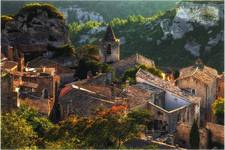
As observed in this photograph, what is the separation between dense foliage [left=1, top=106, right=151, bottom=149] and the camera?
2605 cm

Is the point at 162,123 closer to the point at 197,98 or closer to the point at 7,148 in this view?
the point at 197,98

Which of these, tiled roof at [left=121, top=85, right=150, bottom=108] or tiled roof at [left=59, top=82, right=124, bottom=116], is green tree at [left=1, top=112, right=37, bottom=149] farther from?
tiled roof at [left=121, top=85, right=150, bottom=108]

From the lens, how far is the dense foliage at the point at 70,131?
1025 inches

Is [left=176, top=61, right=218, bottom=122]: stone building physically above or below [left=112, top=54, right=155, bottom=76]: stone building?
below

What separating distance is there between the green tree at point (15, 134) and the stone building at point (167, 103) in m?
11.2

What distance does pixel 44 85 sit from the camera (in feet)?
131

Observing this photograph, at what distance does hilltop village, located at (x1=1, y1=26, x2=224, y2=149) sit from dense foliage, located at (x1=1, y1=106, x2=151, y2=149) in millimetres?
1610

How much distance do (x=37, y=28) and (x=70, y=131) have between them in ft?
87.3

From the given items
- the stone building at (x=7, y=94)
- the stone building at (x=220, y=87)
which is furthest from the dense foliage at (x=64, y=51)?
the stone building at (x=7, y=94)

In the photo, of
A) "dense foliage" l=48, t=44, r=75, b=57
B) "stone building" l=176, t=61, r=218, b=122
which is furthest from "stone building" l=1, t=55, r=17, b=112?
"dense foliage" l=48, t=44, r=75, b=57

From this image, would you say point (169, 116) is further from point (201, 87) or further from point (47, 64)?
point (47, 64)

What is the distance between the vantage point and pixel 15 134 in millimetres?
26109

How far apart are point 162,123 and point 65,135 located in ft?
32.9

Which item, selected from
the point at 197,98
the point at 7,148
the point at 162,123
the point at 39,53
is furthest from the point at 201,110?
the point at 7,148
